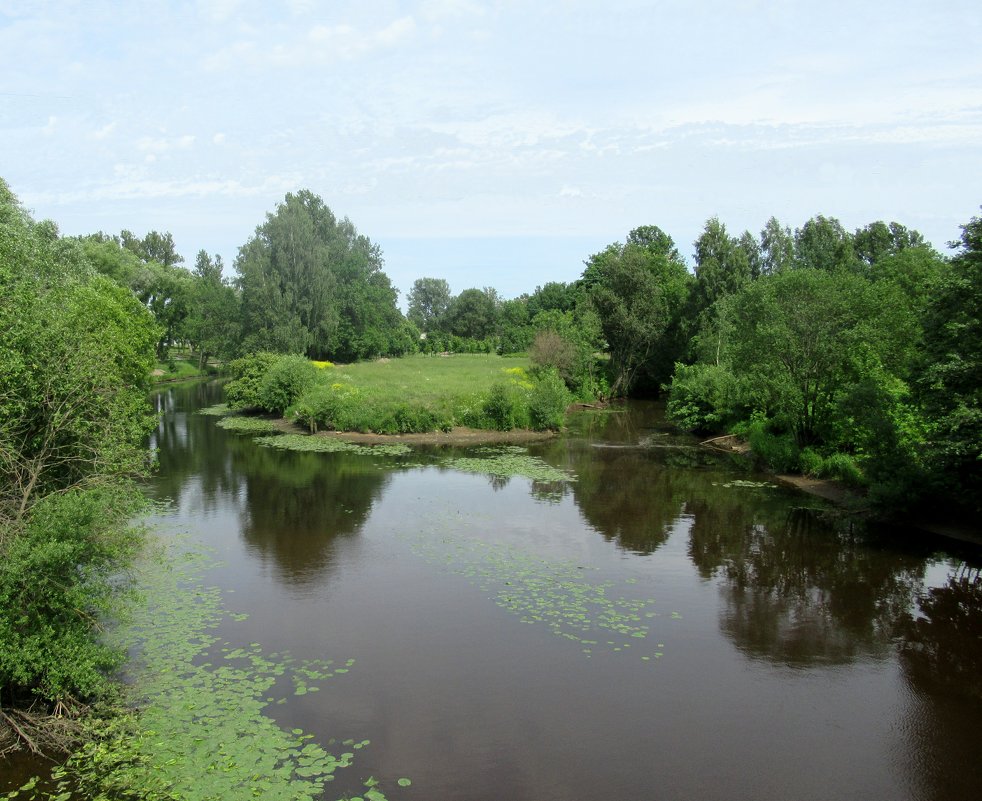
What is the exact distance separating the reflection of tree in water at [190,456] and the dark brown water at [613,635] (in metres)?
0.39

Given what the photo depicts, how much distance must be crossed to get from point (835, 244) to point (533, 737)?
204 ft

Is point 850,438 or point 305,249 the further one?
point 305,249

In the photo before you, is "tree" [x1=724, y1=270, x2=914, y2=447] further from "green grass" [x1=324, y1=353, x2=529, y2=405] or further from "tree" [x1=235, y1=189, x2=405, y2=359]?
"tree" [x1=235, y1=189, x2=405, y2=359]

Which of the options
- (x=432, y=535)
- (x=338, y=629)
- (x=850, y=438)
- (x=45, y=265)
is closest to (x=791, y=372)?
(x=850, y=438)

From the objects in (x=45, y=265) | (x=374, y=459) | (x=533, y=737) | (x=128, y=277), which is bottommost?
(x=533, y=737)

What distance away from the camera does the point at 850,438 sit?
2655 centimetres

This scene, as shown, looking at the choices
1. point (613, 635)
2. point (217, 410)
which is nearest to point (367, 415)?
point (217, 410)

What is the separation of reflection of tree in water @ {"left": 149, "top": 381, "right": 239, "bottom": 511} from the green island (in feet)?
7.40

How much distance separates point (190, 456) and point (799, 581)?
25.5 meters

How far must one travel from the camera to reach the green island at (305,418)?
9.51 meters

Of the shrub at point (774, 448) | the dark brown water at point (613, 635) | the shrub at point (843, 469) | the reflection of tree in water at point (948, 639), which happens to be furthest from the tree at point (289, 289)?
the reflection of tree in water at point (948, 639)

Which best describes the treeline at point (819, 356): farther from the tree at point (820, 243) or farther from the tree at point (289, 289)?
the tree at point (289, 289)

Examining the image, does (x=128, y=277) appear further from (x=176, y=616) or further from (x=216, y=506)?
(x=176, y=616)

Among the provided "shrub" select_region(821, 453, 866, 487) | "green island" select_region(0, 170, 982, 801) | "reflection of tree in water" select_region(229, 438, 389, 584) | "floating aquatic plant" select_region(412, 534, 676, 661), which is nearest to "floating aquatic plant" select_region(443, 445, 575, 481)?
"green island" select_region(0, 170, 982, 801)
